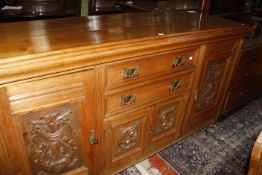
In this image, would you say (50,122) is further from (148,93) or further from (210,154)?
(210,154)

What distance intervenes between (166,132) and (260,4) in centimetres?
256

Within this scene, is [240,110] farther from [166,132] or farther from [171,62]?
[171,62]

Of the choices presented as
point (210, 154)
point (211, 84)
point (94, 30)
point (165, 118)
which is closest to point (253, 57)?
point (211, 84)

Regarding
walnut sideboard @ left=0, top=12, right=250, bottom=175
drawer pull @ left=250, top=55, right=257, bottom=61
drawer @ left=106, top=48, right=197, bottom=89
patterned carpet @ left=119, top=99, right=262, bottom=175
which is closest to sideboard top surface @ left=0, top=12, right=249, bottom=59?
walnut sideboard @ left=0, top=12, right=250, bottom=175

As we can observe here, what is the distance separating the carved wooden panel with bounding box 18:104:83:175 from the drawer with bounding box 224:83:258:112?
1.36 m

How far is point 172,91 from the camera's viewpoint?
1.30m

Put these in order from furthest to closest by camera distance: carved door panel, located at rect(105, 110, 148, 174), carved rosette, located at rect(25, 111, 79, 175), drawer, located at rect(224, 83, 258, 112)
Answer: drawer, located at rect(224, 83, 258, 112) → carved door panel, located at rect(105, 110, 148, 174) → carved rosette, located at rect(25, 111, 79, 175)

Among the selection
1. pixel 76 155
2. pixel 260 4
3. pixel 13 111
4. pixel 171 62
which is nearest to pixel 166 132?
pixel 171 62

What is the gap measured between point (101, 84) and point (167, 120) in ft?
2.10

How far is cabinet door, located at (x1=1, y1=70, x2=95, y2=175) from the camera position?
820mm

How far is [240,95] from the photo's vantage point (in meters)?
1.97

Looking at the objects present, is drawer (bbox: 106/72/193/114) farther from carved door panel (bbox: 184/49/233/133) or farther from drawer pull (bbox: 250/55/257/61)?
drawer pull (bbox: 250/55/257/61)

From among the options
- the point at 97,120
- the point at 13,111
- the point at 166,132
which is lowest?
the point at 166,132

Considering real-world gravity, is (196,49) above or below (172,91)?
above
